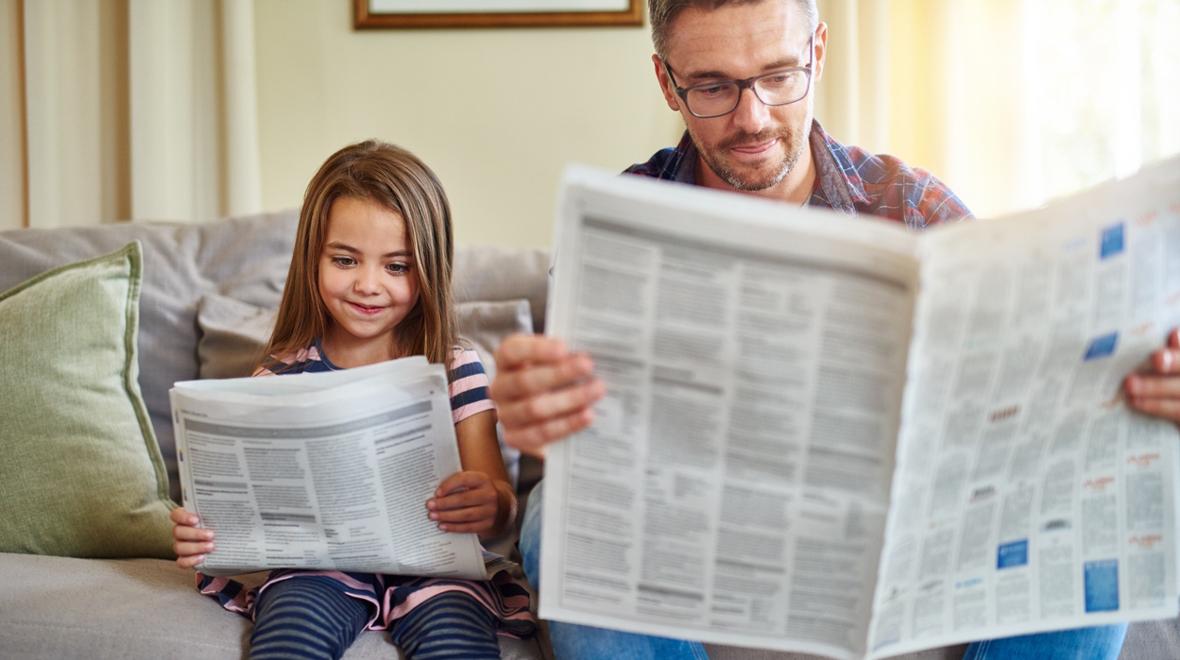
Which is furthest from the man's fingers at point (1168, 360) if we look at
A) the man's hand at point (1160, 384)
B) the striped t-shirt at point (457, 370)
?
the striped t-shirt at point (457, 370)

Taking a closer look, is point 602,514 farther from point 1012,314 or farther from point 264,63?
point 264,63

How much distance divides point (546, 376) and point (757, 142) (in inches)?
22.5

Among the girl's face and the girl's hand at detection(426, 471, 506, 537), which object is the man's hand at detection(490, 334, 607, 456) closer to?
the girl's hand at detection(426, 471, 506, 537)

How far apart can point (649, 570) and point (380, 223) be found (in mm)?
657

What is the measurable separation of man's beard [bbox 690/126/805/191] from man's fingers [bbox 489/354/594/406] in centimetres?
55

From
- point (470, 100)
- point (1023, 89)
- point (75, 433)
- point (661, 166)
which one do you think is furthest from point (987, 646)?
point (470, 100)

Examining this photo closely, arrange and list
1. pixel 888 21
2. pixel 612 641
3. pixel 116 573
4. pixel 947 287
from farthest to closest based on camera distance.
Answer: pixel 888 21
pixel 116 573
pixel 612 641
pixel 947 287

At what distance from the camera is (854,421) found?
0.79 m

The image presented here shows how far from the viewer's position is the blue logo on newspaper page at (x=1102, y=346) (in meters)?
0.83

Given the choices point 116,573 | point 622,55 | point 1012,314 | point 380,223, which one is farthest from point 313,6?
point 1012,314

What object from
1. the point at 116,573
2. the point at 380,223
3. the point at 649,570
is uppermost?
the point at 380,223

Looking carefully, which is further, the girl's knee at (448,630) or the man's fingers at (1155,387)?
the girl's knee at (448,630)

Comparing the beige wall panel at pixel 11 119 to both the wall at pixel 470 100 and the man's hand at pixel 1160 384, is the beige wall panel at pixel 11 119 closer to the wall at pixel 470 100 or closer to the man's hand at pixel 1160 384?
the wall at pixel 470 100

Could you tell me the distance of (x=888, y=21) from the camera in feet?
6.99
